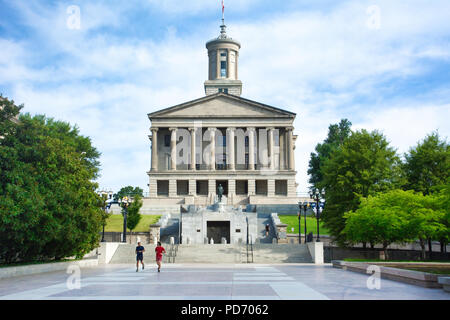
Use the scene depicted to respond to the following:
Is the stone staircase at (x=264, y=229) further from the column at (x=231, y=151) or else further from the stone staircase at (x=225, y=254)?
the column at (x=231, y=151)

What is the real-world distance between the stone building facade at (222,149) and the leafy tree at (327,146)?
934 centimetres

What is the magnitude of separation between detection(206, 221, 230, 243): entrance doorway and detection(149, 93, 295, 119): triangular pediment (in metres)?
29.8

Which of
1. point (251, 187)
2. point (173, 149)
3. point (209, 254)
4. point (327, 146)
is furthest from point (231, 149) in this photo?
point (209, 254)

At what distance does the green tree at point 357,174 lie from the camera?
1555 inches

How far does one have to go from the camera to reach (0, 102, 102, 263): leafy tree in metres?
21.9

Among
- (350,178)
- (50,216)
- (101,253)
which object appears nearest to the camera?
(50,216)

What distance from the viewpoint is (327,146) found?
85.9 meters

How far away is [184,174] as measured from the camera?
76.4 meters

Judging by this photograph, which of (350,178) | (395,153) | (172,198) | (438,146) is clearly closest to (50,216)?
(350,178)

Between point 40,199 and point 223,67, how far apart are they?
73.0 meters

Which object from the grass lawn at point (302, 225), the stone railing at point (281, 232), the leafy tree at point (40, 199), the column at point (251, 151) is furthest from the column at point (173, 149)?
the leafy tree at point (40, 199)

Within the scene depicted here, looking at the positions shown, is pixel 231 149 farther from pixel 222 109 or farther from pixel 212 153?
pixel 222 109
